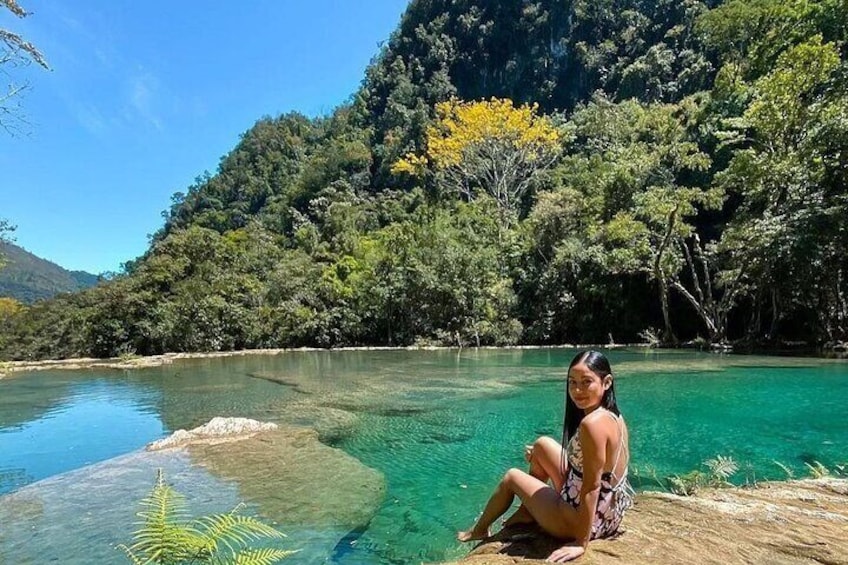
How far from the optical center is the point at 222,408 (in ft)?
43.8

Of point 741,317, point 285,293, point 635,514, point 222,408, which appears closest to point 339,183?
point 285,293

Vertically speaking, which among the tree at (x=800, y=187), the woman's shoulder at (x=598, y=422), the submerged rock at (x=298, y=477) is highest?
the tree at (x=800, y=187)

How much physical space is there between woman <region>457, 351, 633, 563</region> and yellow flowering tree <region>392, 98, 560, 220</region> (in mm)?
34140

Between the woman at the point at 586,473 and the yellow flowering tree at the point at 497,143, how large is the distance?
34140 millimetres

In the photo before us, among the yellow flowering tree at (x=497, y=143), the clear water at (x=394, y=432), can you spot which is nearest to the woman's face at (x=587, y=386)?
the clear water at (x=394, y=432)

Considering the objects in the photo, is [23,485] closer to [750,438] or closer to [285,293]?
[750,438]

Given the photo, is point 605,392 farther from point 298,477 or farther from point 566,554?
point 298,477

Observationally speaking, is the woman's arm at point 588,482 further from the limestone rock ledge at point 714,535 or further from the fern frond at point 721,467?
the fern frond at point 721,467

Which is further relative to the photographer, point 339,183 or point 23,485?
point 339,183

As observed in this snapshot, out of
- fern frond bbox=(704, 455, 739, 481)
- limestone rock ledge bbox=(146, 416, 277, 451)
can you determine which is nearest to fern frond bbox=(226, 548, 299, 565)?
fern frond bbox=(704, 455, 739, 481)

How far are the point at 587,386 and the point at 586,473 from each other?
0.45 meters

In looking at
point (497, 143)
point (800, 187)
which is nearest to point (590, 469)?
point (800, 187)

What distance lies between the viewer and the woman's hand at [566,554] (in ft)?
9.26

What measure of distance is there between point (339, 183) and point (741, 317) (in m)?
42.7
